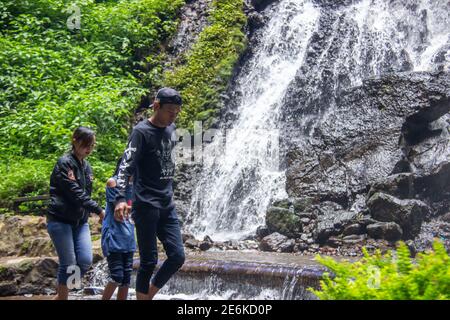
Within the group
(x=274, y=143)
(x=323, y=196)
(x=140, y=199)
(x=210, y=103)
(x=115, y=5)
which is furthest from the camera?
(x=115, y=5)

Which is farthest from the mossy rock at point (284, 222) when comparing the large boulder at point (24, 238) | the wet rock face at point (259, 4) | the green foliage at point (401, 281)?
the wet rock face at point (259, 4)

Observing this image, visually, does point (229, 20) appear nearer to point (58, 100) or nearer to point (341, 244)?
point (58, 100)

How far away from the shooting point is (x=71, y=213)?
15.4ft

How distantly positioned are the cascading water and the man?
260 inches

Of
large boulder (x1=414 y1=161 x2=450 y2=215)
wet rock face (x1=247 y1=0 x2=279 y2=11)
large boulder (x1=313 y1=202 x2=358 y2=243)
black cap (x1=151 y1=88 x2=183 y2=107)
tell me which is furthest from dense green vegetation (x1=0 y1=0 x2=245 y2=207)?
black cap (x1=151 y1=88 x2=183 y2=107)

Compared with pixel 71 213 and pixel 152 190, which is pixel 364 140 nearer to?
pixel 152 190

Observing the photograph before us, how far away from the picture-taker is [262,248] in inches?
384

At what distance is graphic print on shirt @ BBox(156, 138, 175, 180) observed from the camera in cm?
455

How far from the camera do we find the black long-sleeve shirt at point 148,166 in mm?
4438

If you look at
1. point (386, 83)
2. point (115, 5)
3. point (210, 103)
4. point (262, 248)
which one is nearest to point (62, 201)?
point (262, 248)

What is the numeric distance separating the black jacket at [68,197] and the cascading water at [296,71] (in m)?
6.61

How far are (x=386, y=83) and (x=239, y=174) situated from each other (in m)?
3.86

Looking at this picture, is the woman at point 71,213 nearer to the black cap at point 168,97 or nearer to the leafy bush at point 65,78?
the black cap at point 168,97

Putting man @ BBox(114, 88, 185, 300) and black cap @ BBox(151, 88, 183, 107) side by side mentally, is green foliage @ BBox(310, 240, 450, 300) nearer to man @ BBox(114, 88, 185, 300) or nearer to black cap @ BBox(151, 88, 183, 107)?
man @ BBox(114, 88, 185, 300)
